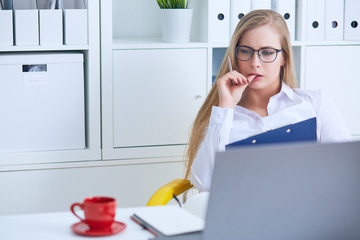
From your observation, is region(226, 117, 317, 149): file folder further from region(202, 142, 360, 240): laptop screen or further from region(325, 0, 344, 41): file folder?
region(325, 0, 344, 41): file folder

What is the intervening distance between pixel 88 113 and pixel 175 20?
1.85 ft

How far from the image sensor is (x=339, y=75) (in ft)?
9.61

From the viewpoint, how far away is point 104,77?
258 centimetres

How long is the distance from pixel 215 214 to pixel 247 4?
183cm

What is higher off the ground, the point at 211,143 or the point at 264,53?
the point at 264,53

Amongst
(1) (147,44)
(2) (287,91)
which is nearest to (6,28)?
(1) (147,44)

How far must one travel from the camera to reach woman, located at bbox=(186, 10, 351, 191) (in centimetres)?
208

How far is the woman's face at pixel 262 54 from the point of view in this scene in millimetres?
2139

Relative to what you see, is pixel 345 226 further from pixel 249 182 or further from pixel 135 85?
pixel 135 85

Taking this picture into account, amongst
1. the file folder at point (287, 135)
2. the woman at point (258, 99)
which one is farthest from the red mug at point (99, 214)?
the woman at point (258, 99)

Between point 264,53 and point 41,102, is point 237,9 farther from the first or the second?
point 41,102

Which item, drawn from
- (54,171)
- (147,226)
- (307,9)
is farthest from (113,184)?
(147,226)

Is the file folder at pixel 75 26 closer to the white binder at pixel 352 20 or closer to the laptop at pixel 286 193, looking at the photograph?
the white binder at pixel 352 20

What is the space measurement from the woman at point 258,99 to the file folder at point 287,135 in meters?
0.30
